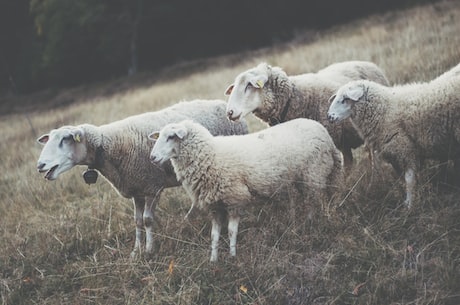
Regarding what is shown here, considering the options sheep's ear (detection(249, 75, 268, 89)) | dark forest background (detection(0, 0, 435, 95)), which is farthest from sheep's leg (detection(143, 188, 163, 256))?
dark forest background (detection(0, 0, 435, 95))

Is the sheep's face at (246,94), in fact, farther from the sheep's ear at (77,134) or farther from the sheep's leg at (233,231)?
the sheep's ear at (77,134)

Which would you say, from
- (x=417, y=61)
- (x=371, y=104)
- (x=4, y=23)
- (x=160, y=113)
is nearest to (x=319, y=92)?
(x=371, y=104)

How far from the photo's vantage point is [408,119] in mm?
4129

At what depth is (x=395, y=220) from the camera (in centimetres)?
373

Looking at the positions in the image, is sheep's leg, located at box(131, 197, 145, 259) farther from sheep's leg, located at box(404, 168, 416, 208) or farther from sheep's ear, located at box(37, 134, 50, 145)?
sheep's leg, located at box(404, 168, 416, 208)

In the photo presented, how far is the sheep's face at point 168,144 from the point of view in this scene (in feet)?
12.7

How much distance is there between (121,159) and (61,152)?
56 cm

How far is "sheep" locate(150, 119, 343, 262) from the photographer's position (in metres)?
3.82

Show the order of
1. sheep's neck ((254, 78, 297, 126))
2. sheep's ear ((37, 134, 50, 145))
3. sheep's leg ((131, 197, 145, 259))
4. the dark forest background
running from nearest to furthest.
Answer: sheep's leg ((131, 197, 145, 259))
sheep's ear ((37, 134, 50, 145))
sheep's neck ((254, 78, 297, 126))
the dark forest background

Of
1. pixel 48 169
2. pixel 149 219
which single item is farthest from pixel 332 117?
pixel 48 169

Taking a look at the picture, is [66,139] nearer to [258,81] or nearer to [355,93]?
[258,81]

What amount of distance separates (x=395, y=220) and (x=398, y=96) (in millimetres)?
1239

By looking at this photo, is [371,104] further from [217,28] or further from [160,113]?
[217,28]

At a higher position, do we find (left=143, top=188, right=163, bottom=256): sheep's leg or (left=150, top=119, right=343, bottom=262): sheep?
(left=150, top=119, right=343, bottom=262): sheep
